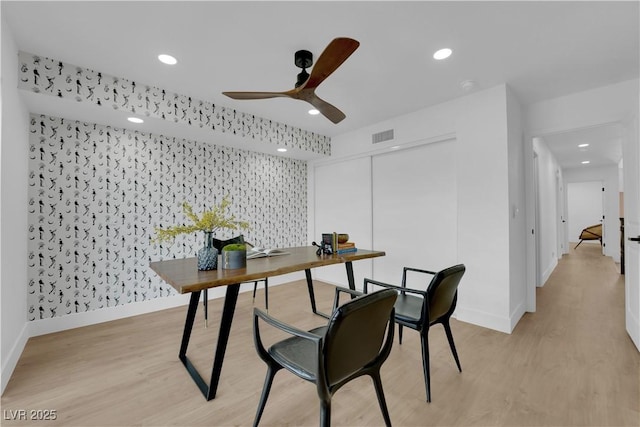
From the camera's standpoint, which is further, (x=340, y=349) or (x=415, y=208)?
(x=415, y=208)

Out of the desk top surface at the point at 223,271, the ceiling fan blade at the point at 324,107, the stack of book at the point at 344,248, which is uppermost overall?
the ceiling fan blade at the point at 324,107

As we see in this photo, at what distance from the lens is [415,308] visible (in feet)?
6.51

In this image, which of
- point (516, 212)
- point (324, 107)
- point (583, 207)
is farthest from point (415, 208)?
point (583, 207)

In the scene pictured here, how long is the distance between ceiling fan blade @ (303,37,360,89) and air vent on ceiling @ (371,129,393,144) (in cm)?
210

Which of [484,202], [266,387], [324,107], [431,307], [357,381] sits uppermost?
[324,107]

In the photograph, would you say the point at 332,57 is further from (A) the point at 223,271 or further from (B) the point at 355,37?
(A) the point at 223,271

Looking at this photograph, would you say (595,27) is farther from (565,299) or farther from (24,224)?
(24,224)

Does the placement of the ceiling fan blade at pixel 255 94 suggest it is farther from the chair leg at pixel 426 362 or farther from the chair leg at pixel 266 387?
the chair leg at pixel 426 362

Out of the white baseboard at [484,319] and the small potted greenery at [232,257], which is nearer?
the small potted greenery at [232,257]

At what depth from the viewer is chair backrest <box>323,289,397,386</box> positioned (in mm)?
1095

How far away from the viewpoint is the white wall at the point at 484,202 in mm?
2717

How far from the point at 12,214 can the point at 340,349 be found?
254 centimetres

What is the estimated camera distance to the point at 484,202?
2.85 metres

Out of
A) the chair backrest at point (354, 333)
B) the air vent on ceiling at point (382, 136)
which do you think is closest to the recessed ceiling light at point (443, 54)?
the air vent on ceiling at point (382, 136)
